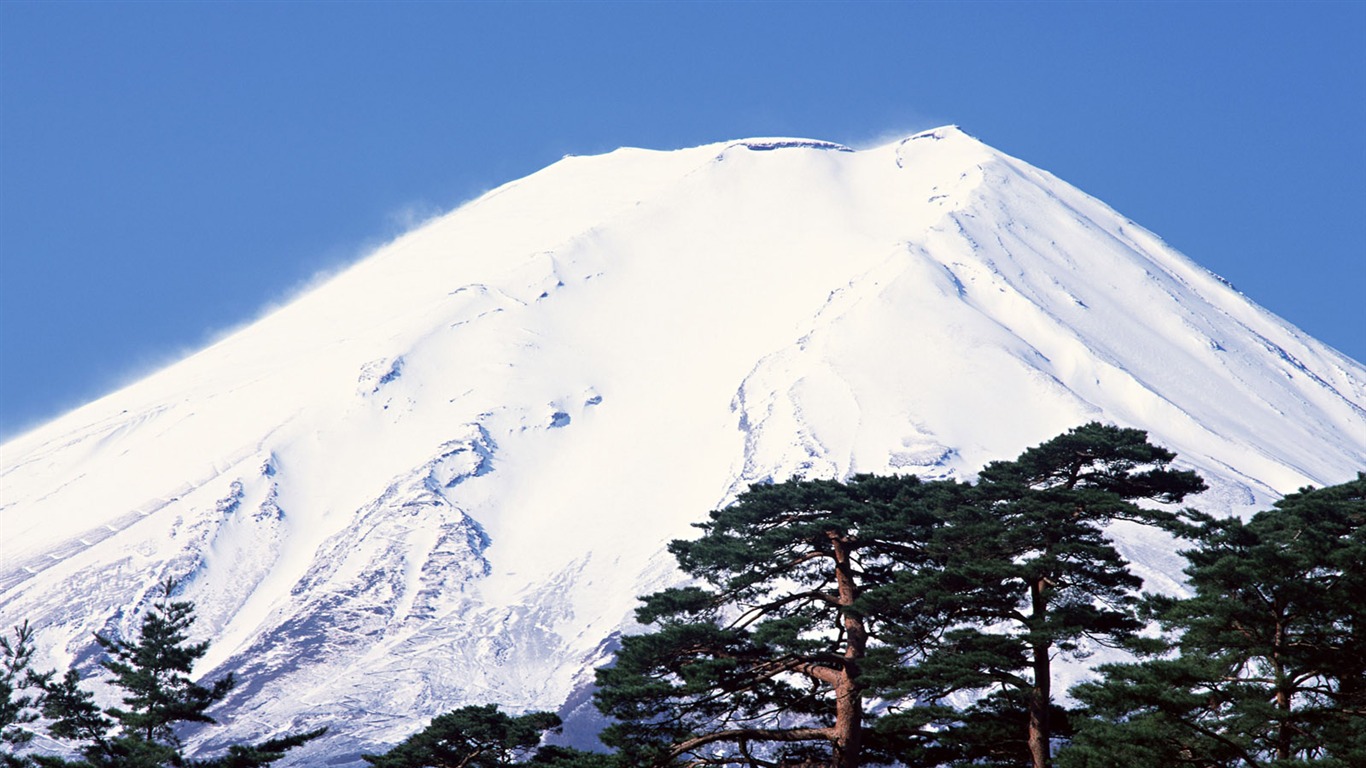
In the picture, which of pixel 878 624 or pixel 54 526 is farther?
pixel 54 526

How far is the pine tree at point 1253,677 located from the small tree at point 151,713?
1812 cm

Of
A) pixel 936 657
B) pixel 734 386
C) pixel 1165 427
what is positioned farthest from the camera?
pixel 734 386

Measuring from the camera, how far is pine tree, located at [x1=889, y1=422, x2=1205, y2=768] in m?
27.6

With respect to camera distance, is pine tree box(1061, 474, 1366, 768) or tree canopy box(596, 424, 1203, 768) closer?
pine tree box(1061, 474, 1366, 768)

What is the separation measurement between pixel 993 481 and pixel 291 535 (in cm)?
14971

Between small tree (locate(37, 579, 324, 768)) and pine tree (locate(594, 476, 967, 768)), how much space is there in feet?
29.1

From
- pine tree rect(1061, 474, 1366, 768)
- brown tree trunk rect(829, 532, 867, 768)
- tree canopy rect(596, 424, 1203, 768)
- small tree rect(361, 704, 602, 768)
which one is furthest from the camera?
small tree rect(361, 704, 602, 768)

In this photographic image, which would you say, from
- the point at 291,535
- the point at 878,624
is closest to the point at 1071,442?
the point at 878,624

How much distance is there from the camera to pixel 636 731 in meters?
30.1

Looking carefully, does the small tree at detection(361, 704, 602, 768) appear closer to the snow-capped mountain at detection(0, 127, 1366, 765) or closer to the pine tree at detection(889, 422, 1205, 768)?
the pine tree at detection(889, 422, 1205, 768)

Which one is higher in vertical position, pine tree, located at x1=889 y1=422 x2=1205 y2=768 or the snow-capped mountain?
the snow-capped mountain

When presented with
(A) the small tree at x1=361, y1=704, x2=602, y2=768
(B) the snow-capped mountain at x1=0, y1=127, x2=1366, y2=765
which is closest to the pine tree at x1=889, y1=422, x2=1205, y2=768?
(A) the small tree at x1=361, y1=704, x2=602, y2=768

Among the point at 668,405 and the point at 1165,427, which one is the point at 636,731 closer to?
the point at 1165,427

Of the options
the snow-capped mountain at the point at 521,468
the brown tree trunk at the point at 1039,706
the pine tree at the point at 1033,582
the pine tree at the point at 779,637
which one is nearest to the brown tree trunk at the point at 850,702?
the pine tree at the point at 779,637
